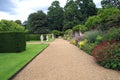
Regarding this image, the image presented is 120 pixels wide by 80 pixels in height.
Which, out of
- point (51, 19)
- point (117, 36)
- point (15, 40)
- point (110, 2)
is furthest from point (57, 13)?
point (117, 36)

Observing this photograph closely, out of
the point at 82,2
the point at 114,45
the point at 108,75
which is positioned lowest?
the point at 108,75

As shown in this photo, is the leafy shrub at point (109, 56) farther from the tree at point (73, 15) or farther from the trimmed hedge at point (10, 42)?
the tree at point (73, 15)

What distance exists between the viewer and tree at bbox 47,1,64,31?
→ 72.6m

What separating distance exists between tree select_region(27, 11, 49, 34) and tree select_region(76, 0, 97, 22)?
14033 mm

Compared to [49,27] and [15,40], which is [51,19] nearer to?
[49,27]

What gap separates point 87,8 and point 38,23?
18.1 metres

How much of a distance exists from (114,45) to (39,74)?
147 inches

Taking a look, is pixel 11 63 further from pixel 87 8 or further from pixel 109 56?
pixel 87 8

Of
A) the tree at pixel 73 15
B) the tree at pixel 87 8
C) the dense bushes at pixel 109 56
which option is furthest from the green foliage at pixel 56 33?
the dense bushes at pixel 109 56

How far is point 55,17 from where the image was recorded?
7244cm

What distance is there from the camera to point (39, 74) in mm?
7004

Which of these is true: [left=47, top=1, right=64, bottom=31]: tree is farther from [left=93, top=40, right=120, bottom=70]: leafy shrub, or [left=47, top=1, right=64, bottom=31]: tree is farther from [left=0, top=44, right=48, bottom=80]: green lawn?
[left=93, top=40, right=120, bottom=70]: leafy shrub

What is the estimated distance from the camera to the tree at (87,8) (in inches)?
2479

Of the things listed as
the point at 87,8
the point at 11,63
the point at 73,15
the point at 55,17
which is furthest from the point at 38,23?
the point at 11,63
